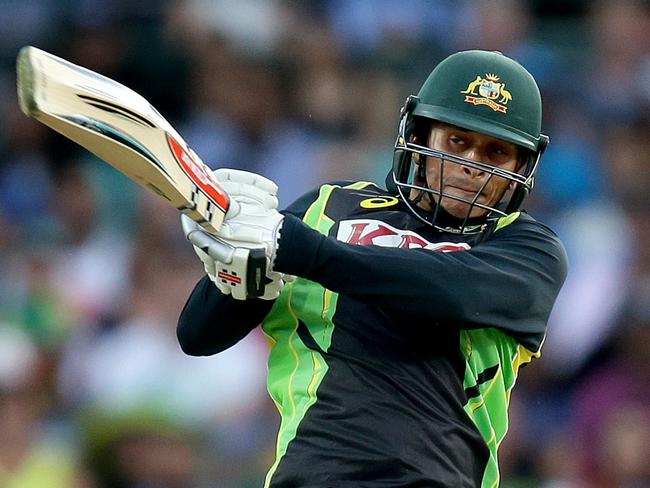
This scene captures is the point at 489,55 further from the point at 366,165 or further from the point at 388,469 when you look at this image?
the point at 366,165

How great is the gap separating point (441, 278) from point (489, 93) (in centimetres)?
61

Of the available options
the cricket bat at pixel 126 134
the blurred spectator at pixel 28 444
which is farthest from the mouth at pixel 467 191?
the blurred spectator at pixel 28 444

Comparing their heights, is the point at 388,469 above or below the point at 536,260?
below

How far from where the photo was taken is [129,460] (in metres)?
5.50

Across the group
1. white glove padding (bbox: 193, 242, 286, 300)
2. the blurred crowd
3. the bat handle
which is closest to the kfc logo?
white glove padding (bbox: 193, 242, 286, 300)

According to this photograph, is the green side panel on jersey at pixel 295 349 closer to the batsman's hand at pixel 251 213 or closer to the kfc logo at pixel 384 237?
the kfc logo at pixel 384 237

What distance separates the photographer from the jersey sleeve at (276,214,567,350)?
2.79 meters

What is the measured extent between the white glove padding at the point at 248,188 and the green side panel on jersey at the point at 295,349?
1.17 feet

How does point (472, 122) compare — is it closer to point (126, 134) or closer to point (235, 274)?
point (235, 274)

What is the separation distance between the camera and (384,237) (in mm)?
3137

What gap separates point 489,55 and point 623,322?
2897mm

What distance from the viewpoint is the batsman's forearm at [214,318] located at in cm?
311

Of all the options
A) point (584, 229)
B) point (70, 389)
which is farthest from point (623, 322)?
point (70, 389)

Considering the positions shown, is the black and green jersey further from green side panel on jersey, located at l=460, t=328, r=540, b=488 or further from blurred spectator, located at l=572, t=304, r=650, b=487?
blurred spectator, located at l=572, t=304, r=650, b=487
